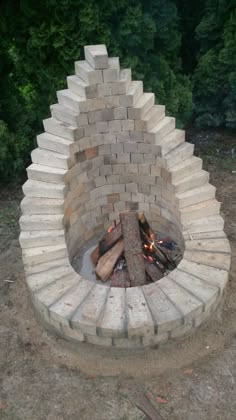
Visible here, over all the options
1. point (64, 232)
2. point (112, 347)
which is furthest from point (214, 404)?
point (64, 232)

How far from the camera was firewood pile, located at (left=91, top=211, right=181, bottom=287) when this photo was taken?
244 inches

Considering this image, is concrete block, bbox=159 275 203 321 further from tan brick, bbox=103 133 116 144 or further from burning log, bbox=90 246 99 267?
tan brick, bbox=103 133 116 144

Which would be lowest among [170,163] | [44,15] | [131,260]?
[131,260]

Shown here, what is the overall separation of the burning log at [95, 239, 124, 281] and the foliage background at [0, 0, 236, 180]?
10.4ft

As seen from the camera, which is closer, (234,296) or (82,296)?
(82,296)

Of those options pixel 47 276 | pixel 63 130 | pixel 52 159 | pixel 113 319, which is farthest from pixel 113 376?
pixel 63 130

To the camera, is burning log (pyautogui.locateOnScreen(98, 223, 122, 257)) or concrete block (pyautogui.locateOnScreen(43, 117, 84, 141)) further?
burning log (pyautogui.locateOnScreen(98, 223, 122, 257))

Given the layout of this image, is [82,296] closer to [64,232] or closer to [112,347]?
[112,347]

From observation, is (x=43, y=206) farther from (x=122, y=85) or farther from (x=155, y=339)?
(x=155, y=339)

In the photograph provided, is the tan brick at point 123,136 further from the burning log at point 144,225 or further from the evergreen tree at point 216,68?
the evergreen tree at point 216,68

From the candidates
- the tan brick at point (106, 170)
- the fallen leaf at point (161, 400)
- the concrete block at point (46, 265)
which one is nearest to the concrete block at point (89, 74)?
the tan brick at point (106, 170)

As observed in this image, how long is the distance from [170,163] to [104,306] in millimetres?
2375

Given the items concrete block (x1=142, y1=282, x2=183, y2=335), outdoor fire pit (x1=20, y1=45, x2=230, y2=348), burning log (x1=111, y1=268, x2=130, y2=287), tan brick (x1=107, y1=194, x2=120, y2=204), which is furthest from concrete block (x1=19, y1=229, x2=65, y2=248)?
tan brick (x1=107, y1=194, x2=120, y2=204)

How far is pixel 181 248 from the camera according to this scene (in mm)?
6770
